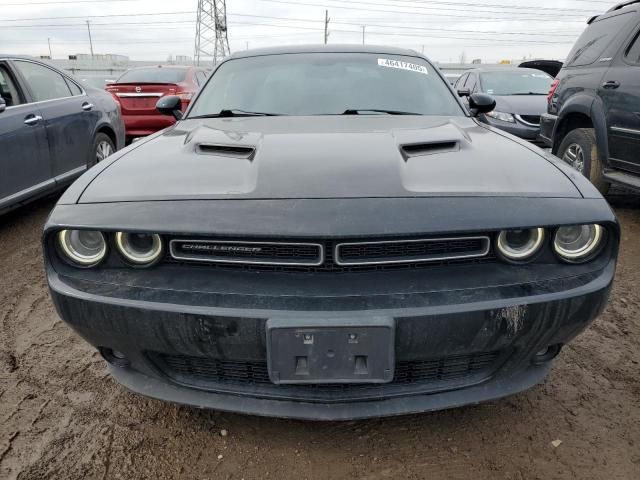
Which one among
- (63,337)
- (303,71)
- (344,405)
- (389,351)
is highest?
(303,71)

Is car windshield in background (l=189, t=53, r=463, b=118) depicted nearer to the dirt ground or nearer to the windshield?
the dirt ground

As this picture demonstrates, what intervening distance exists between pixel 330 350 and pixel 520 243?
737 mm

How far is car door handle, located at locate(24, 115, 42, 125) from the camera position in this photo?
4089mm

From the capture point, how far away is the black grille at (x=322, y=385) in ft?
5.26

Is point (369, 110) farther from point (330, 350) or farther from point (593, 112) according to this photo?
point (593, 112)

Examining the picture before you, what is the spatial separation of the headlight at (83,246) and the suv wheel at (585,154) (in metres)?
3.92

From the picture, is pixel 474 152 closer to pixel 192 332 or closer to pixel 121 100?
pixel 192 332

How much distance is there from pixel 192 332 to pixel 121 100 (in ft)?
24.7

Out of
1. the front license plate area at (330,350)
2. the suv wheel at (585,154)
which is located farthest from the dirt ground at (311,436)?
the suv wheel at (585,154)

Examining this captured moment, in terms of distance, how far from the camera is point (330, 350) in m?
1.44

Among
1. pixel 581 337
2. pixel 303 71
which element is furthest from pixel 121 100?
pixel 581 337

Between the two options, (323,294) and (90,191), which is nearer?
(323,294)

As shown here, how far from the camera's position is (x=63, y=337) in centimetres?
260

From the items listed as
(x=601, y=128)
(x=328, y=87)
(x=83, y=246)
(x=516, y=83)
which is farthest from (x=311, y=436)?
(x=516, y=83)
